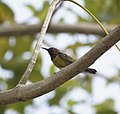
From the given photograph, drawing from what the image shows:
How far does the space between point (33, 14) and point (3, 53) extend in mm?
288

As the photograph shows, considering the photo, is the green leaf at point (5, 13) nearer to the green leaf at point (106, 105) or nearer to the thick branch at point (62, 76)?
the green leaf at point (106, 105)

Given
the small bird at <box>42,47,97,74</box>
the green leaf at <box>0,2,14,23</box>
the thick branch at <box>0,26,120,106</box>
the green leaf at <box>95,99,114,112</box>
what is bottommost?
the thick branch at <box>0,26,120,106</box>

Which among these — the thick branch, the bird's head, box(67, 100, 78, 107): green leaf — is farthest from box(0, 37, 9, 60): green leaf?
the thick branch

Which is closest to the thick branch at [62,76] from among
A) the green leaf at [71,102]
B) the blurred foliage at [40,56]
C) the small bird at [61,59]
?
the small bird at [61,59]

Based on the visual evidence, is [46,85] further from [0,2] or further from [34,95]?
[0,2]

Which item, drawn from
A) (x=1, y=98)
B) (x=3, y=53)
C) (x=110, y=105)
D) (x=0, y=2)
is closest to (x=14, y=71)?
(x=3, y=53)

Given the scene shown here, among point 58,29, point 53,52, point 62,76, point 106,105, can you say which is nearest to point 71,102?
point 106,105

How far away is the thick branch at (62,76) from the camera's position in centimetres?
70

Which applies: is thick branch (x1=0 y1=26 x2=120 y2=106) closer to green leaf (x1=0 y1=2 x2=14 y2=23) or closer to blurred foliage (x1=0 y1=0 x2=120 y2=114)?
blurred foliage (x1=0 y1=0 x2=120 y2=114)

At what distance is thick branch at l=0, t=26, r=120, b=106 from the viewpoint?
698 mm

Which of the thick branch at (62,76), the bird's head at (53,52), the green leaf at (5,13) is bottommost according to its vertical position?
the thick branch at (62,76)

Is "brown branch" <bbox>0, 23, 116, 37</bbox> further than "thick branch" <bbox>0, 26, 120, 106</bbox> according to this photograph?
Yes

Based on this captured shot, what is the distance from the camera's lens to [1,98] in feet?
2.64

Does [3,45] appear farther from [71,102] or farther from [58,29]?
[71,102]
